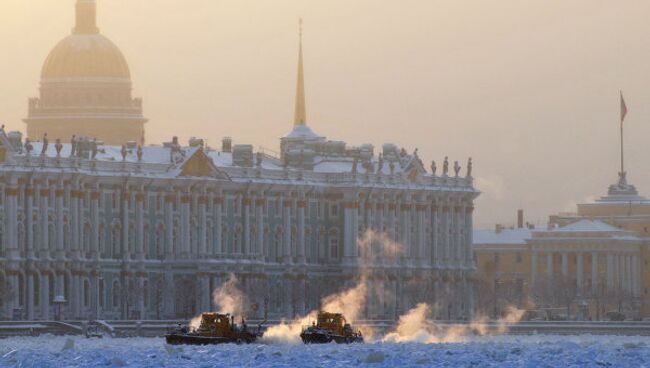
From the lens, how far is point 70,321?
197500mm

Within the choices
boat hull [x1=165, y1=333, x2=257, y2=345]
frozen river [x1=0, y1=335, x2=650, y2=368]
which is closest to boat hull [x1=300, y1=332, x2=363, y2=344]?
frozen river [x1=0, y1=335, x2=650, y2=368]

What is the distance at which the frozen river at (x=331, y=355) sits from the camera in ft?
488

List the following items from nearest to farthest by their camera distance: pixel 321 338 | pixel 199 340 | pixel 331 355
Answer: pixel 331 355 → pixel 199 340 → pixel 321 338

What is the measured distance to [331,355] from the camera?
154m

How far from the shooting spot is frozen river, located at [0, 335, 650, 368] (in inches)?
5851

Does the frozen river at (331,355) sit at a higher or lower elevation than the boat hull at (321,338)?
lower

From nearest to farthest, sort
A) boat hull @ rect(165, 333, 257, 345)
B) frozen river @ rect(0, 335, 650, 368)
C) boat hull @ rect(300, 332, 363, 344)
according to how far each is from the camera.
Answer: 1. frozen river @ rect(0, 335, 650, 368)
2. boat hull @ rect(165, 333, 257, 345)
3. boat hull @ rect(300, 332, 363, 344)

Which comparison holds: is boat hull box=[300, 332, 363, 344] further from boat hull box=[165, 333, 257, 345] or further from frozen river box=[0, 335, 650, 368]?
boat hull box=[165, 333, 257, 345]

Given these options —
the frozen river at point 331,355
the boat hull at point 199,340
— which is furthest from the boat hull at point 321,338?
the boat hull at point 199,340

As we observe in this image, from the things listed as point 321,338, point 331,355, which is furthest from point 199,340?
point 331,355

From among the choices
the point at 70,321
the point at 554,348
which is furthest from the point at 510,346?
the point at 70,321

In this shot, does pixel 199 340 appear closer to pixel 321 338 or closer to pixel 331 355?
pixel 321 338

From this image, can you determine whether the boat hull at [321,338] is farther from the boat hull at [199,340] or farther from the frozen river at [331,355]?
the boat hull at [199,340]

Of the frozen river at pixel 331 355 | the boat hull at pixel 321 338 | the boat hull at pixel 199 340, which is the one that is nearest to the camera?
the frozen river at pixel 331 355
